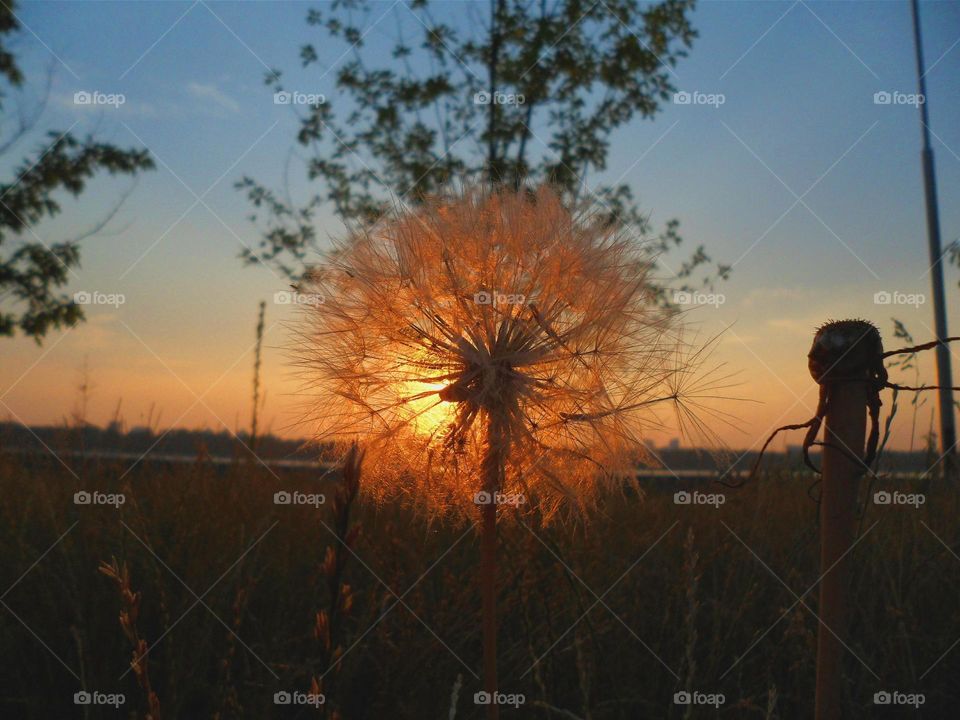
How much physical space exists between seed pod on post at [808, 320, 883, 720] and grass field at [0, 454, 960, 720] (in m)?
0.95

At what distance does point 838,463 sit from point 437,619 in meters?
2.09

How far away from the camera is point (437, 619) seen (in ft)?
10.5

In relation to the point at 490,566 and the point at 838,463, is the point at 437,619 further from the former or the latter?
the point at 838,463

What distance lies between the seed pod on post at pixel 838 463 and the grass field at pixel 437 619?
954mm

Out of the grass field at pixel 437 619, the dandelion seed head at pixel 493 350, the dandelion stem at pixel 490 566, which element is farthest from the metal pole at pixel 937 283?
the dandelion stem at pixel 490 566

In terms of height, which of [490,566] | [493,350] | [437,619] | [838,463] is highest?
[493,350]

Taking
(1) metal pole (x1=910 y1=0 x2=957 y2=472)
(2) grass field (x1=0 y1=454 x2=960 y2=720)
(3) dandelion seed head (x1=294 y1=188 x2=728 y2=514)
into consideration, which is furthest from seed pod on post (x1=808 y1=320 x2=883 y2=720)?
(1) metal pole (x1=910 y1=0 x2=957 y2=472)

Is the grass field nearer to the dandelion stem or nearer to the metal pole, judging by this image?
the dandelion stem

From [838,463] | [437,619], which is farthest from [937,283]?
[838,463]

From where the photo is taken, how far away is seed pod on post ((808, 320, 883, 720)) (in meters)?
1.52

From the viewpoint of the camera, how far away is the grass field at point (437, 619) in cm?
298

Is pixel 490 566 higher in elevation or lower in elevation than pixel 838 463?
lower

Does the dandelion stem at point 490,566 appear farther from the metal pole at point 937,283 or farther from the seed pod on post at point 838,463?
the metal pole at point 937,283

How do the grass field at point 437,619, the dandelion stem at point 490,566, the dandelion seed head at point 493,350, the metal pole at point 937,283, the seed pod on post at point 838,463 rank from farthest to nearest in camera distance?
the metal pole at point 937,283, the grass field at point 437,619, the dandelion seed head at point 493,350, the dandelion stem at point 490,566, the seed pod on post at point 838,463
